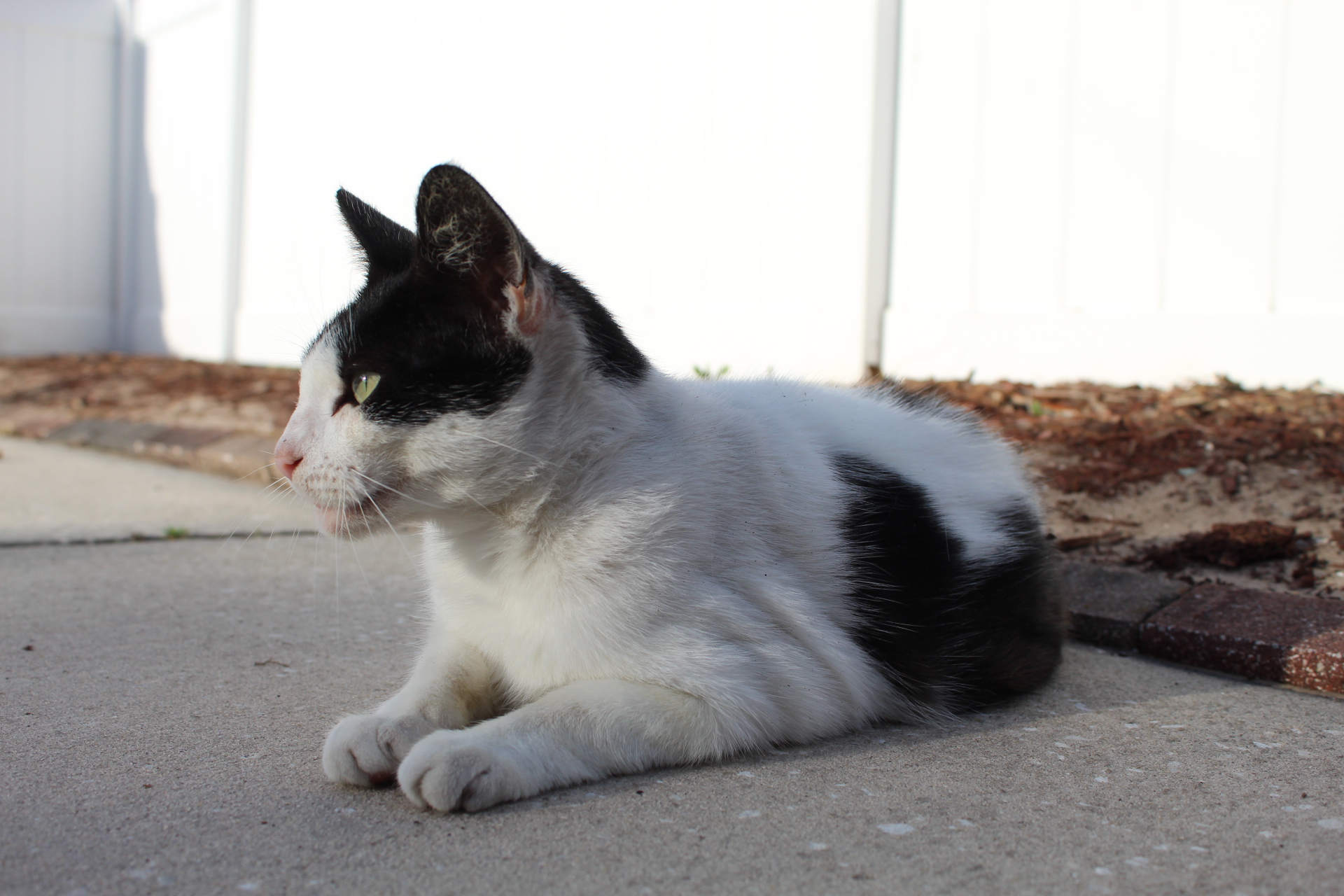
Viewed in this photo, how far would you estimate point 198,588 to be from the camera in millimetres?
2619

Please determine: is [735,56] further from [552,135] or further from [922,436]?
[922,436]

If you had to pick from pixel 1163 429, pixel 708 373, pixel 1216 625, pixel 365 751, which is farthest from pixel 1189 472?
pixel 365 751

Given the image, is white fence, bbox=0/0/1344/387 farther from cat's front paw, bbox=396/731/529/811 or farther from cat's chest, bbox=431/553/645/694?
cat's front paw, bbox=396/731/529/811

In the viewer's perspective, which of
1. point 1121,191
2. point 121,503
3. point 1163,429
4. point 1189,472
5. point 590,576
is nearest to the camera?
point 590,576

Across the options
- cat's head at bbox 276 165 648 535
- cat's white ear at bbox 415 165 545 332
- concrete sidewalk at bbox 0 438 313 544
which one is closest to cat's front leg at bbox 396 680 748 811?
cat's head at bbox 276 165 648 535

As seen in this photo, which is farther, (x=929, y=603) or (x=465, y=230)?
(x=929, y=603)

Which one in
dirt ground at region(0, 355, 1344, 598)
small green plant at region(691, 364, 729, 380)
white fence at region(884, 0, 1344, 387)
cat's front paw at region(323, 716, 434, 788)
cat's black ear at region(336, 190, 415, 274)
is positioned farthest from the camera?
white fence at region(884, 0, 1344, 387)

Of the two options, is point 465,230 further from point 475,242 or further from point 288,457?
point 288,457

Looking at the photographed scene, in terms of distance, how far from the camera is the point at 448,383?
5.03 feet

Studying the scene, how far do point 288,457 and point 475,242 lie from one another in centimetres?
42

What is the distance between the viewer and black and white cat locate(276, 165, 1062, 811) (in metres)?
1.49

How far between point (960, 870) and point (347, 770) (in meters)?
0.81

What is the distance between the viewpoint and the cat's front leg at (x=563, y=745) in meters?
1.36

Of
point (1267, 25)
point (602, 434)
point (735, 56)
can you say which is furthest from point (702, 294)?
point (602, 434)
